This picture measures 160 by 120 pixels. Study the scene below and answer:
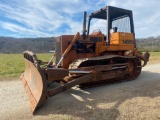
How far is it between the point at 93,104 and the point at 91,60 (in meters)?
1.63

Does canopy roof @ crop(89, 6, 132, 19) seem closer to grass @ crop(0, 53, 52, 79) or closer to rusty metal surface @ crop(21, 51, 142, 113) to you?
rusty metal surface @ crop(21, 51, 142, 113)

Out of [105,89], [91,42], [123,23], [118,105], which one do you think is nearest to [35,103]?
[118,105]

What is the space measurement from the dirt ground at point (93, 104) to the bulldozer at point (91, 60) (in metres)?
0.34

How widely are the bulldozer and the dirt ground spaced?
337 millimetres

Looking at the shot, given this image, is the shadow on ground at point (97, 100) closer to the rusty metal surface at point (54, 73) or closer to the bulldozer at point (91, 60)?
the bulldozer at point (91, 60)

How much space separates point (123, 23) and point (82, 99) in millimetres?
4208

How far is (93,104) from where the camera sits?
197 inches

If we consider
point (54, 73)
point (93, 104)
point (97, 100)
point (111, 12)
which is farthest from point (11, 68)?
point (93, 104)

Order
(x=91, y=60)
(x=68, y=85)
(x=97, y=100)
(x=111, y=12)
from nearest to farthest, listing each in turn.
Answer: (x=68, y=85)
(x=97, y=100)
(x=91, y=60)
(x=111, y=12)

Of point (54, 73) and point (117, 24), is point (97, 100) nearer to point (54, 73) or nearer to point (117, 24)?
point (54, 73)

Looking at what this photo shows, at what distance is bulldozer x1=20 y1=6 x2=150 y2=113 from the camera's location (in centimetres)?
516

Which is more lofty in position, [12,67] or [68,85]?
[68,85]

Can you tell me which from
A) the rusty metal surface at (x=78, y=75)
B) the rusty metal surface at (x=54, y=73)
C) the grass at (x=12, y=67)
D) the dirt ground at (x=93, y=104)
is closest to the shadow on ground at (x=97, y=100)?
the dirt ground at (x=93, y=104)

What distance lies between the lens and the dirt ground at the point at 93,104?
433cm
